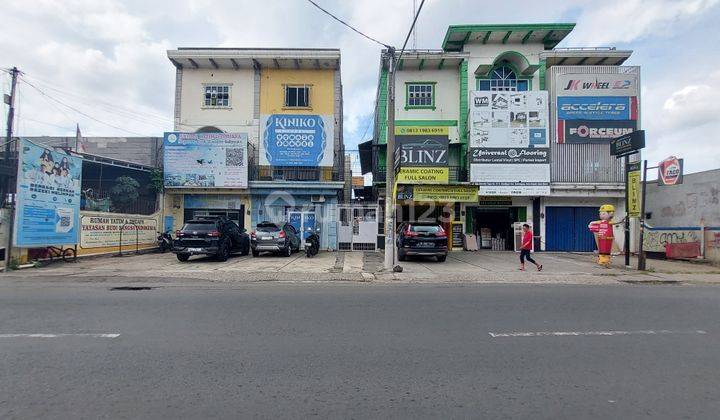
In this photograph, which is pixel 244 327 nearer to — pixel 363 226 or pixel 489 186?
pixel 363 226

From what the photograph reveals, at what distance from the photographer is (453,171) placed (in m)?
22.1

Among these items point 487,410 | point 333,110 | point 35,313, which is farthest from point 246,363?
→ point 333,110

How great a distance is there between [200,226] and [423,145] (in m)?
11.6

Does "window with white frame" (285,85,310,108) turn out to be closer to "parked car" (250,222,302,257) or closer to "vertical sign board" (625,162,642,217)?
"parked car" (250,222,302,257)

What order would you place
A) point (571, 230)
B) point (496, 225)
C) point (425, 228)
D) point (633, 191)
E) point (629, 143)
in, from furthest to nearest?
point (496, 225) → point (571, 230) → point (425, 228) → point (633, 191) → point (629, 143)

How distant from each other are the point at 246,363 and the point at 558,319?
491cm

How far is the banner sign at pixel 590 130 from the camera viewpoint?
2108cm

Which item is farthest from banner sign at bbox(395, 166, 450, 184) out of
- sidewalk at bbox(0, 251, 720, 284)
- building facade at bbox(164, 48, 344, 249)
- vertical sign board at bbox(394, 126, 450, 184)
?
sidewalk at bbox(0, 251, 720, 284)

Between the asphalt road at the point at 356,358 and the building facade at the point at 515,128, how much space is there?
13.6m

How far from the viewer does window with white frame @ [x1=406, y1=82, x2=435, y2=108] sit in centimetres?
2252

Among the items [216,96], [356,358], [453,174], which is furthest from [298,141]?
[356,358]

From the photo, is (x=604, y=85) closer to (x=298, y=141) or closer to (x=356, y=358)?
(x=298, y=141)

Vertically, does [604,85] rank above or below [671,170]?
above

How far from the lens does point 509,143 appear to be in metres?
20.8
